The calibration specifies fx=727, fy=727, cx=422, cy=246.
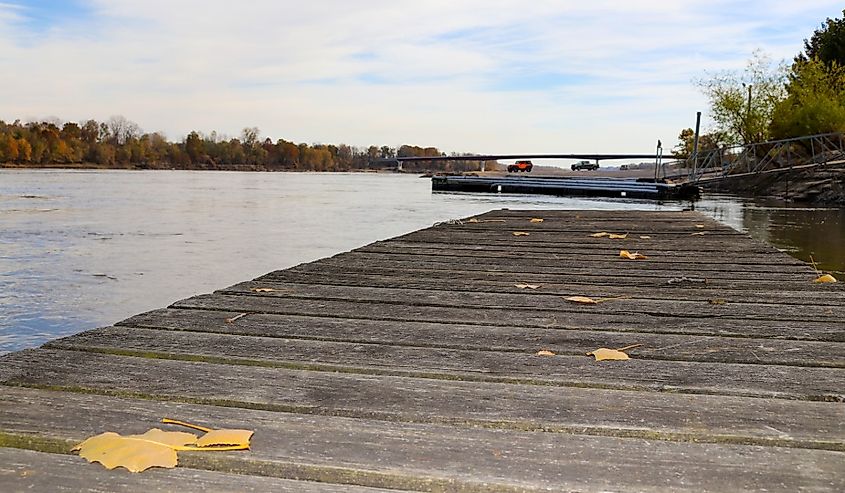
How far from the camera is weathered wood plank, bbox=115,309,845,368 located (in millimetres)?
2008

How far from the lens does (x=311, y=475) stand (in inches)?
45.9

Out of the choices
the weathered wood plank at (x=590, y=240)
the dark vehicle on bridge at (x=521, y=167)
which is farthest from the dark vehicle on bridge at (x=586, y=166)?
the weathered wood plank at (x=590, y=240)

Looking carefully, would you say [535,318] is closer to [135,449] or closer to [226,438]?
[226,438]

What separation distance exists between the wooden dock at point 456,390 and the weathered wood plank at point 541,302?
19 mm

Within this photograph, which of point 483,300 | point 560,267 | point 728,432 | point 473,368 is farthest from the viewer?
point 560,267

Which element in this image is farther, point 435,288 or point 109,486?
point 435,288

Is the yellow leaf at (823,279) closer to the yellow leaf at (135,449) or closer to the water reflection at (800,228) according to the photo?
the yellow leaf at (135,449)

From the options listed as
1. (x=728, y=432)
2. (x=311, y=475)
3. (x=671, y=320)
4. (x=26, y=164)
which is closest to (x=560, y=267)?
(x=671, y=320)

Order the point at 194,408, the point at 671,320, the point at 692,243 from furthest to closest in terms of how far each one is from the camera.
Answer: the point at 692,243 → the point at 671,320 → the point at 194,408

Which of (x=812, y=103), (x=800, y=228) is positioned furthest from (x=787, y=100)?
(x=800, y=228)

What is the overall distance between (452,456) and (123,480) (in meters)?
0.53

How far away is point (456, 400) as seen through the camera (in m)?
1.57

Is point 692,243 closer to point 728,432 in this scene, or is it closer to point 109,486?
point 728,432

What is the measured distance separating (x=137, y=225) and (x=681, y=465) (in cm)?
1420
